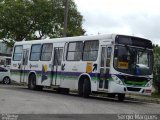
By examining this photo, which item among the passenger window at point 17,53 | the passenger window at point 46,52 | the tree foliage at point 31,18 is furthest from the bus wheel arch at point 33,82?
the tree foliage at point 31,18

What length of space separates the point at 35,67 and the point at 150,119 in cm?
1633

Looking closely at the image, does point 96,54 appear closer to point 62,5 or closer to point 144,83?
Result: point 144,83

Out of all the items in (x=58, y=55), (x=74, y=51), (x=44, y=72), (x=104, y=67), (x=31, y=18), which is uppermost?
(x=31, y=18)

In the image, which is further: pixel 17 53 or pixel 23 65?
pixel 17 53

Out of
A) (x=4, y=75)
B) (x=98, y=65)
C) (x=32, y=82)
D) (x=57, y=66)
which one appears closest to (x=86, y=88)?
(x=98, y=65)

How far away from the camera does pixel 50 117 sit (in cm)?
1453

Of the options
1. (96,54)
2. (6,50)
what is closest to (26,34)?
(6,50)

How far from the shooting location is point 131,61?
2344 cm

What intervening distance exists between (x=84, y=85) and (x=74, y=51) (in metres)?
2.33

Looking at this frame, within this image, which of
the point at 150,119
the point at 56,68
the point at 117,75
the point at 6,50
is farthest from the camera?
the point at 6,50

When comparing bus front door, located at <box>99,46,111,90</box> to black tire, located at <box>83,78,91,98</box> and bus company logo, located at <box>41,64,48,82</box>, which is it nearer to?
black tire, located at <box>83,78,91,98</box>

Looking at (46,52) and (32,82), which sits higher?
(46,52)

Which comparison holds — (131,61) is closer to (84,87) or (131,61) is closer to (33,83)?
(84,87)

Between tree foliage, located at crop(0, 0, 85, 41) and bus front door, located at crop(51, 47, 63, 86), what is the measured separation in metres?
20.4
